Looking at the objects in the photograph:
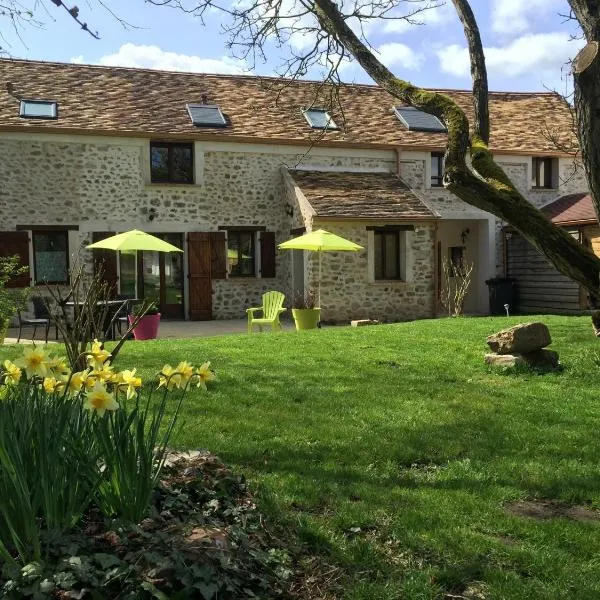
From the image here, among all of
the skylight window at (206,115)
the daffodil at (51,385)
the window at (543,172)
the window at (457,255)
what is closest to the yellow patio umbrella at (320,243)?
the skylight window at (206,115)

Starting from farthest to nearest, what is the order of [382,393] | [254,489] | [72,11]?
[382,393], [72,11], [254,489]

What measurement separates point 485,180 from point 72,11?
3.33 meters

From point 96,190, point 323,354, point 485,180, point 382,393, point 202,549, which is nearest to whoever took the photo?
point 202,549

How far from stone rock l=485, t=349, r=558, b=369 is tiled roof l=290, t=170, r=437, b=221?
8430mm

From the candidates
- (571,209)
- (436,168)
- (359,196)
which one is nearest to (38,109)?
(359,196)

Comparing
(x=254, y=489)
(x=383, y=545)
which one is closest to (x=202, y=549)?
(x=383, y=545)

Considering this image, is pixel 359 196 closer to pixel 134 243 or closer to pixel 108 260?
pixel 108 260

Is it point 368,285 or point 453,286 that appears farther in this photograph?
point 453,286

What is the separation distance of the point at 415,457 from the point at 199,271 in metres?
12.9

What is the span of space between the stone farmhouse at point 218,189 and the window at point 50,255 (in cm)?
3

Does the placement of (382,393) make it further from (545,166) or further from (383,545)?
(545,166)

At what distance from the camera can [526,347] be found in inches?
297

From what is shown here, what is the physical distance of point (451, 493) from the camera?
3.83 m

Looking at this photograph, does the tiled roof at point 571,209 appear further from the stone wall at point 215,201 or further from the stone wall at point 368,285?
the stone wall at point 215,201
